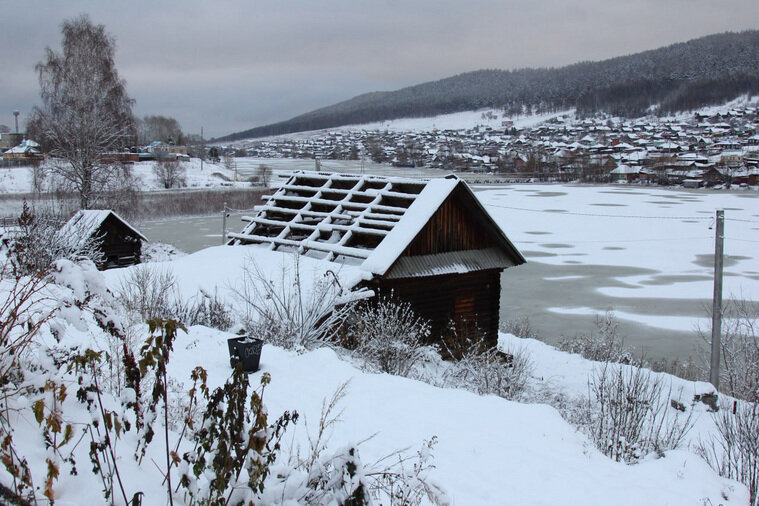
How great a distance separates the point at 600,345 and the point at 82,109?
81.6ft

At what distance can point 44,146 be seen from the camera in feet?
102

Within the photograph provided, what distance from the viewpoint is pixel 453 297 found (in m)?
14.6

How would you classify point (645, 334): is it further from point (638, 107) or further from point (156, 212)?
point (638, 107)

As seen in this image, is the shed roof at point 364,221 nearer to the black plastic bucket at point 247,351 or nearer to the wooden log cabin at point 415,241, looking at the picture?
the wooden log cabin at point 415,241

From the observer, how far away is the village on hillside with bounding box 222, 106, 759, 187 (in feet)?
296

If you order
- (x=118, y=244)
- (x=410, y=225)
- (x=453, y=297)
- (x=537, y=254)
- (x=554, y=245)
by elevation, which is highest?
(x=410, y=225)

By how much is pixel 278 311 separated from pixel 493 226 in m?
6.26

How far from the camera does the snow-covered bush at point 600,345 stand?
15703mm

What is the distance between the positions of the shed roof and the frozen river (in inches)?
262

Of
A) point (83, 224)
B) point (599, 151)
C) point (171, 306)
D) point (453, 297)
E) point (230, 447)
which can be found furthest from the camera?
point (599, 151)

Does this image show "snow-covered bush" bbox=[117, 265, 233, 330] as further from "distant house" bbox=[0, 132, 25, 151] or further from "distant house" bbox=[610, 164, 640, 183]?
"distant house" bbox=[0, 132, 25, 151]

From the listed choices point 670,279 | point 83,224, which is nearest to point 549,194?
point 670,279

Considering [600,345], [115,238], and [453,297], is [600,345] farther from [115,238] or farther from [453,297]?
[115,238]

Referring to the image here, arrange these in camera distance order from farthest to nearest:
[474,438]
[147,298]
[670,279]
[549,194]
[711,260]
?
[549,194] → [711,260] → [670,279] → [147,298] → [474,438]
